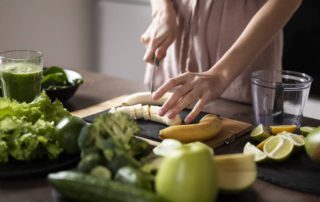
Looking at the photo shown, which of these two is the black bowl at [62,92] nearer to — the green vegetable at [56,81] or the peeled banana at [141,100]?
the green vegetable at [56,81]

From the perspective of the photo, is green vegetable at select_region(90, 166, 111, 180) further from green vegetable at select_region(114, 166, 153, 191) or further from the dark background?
the dark background

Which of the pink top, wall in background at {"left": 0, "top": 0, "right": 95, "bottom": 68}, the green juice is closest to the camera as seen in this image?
the green juice

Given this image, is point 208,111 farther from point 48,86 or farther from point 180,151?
point 180,151

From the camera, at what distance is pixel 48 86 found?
1685mm

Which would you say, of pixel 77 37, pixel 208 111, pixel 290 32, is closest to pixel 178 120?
pixel 208 111

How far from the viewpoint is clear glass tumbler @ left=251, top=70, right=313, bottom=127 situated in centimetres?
147

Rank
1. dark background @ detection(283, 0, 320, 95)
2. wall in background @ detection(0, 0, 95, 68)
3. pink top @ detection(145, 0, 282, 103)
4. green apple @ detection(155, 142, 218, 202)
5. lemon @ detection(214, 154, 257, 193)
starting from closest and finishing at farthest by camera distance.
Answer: green apple @ detection(155, 142, 218, 202)
lemon @ detection(214, 154, 257, 193)
pink top @ detection(145, 0, 282, 103)
dark background @ detection(283, 0, 320, 95)
wall in background @ detection(0, 0, 95, 68)

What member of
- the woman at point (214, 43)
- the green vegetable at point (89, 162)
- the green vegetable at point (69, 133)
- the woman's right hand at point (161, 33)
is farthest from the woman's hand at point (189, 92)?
the green vegetable at point (89, 162)

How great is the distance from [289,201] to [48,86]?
93cm

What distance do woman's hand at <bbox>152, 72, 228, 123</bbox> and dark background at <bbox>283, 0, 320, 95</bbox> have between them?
1446 millimetres

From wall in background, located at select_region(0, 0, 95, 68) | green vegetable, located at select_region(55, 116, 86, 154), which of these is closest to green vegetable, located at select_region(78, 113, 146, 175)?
green vegetable, located at select_region(55, 116, 86, 154)

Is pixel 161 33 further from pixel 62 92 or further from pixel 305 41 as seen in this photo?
pixel 305 41

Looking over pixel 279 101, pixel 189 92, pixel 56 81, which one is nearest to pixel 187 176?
pixel 189 92

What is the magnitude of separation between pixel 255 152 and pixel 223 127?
229 mm
